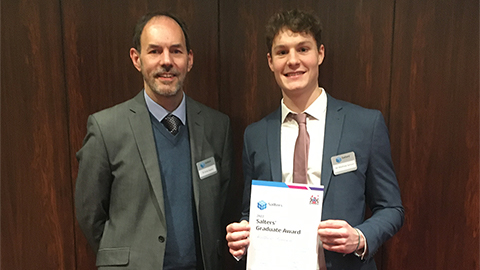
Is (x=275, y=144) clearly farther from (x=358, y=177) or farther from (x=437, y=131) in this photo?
(x=437, y=131)

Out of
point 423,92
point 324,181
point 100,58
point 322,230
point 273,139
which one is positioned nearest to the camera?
point 322,230

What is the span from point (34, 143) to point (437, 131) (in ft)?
8.22

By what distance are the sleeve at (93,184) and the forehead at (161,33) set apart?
490 millimetres

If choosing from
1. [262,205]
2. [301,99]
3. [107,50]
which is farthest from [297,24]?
[107,50]

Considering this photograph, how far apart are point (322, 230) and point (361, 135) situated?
0.47m

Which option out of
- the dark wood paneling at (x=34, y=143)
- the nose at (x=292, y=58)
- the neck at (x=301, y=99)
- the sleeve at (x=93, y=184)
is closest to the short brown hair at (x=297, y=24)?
the nose at (x=292, y=58)

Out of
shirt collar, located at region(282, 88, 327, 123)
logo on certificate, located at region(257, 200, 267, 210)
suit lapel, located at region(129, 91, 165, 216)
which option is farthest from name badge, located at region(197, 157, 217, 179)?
shirt collar, located at region(282, 88, 327, 123)

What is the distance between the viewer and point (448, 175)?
193 cm

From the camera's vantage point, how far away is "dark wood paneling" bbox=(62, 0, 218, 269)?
2043 mm

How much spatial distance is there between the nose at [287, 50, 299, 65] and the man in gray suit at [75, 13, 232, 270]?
0.56m

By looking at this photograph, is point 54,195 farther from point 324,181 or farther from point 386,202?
point 386,202

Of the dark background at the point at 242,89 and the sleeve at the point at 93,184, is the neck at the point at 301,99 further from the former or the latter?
the sleeve at the point at 93,184

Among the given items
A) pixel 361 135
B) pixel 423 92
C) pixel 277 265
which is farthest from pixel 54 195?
pixel 423 92

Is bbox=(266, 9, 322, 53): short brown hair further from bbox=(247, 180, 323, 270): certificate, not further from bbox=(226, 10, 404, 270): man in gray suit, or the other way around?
bbox=(247, 180, 323, 270): certificate
